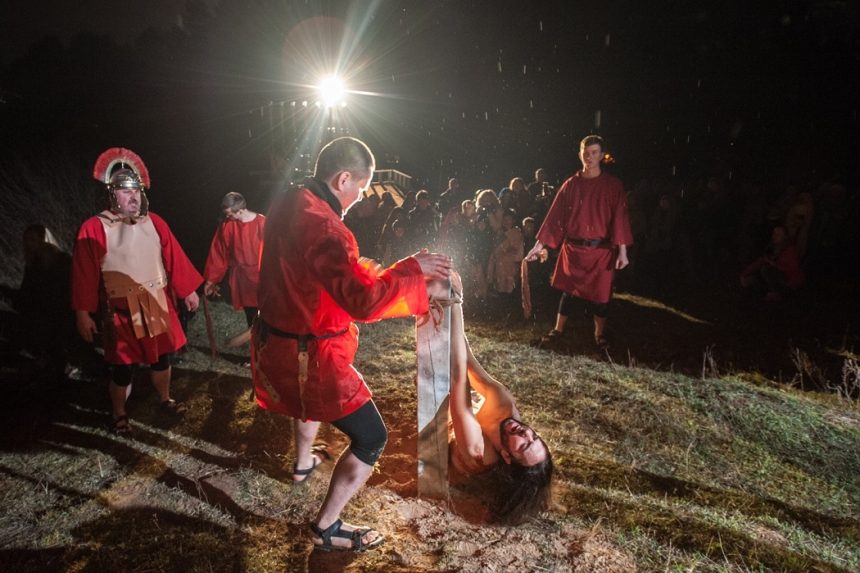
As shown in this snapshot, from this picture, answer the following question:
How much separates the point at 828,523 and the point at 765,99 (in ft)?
45.6

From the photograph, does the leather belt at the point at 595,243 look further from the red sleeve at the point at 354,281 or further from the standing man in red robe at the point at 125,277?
the standing man in red robe at the point at 125,277

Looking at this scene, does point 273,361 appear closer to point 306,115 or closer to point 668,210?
point 668,210

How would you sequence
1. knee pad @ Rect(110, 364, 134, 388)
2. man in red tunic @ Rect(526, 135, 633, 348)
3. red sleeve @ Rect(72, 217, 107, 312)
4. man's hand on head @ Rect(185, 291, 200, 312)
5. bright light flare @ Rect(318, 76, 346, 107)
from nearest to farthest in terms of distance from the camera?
red sleeve @ Rect(72, 217, 107, 312)
knee pad @ Rect(110, 364, 134, 388)
man's hand on head @ Rect(185, 291, 200, 312)
man in red tunic @ Rect(526, 135, 633, 348)
bright light flare @ Rect(318, 76, 346, 107)

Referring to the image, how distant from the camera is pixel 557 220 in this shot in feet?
18.4

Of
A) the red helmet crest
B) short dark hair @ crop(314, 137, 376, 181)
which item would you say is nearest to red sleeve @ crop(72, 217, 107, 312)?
the red helmet crest

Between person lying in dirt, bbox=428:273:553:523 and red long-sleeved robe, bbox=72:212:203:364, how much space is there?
89.7 inches

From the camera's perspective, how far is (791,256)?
726 cm

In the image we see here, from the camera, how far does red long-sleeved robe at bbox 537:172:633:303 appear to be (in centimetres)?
525

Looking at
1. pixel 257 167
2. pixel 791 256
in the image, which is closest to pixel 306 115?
pixel 257 167

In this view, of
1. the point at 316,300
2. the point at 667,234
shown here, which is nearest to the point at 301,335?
the point at 316,300

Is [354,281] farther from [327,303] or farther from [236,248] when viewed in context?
[236,248]

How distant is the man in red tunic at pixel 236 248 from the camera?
459cm

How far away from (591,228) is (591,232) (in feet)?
0.14

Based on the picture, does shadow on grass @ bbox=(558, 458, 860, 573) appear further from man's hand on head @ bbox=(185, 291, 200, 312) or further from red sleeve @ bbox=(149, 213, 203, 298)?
red sleeve @ bbox=(149, 213, 203, 298)
